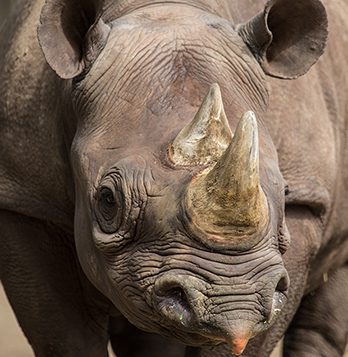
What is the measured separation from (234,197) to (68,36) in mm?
1226

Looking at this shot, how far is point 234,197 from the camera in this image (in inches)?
225

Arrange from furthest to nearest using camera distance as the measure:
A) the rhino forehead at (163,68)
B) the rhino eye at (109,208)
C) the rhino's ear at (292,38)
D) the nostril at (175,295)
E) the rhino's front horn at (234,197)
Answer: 1. the rhino's ear at (292,38)
2. the rhino forehead at (163,68)
3. the rhino eye at (109,208)
4. the nostril at (175,295)
5. the rhino's front horn at (234,197)

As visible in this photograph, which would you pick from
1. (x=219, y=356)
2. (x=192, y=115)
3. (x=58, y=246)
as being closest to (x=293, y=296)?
(x=219, y=356)

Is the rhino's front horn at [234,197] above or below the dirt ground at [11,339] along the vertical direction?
above

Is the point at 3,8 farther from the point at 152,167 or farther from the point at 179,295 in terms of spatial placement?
the point at 179,295

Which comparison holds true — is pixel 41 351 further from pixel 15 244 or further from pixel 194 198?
pixel 194 198

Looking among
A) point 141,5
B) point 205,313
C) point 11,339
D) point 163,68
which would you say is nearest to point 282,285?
point 205,313

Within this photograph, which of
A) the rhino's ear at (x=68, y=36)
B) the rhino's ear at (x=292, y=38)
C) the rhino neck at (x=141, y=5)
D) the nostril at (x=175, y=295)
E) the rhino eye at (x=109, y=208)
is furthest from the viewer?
the rhino neck at (x=141, y=5)

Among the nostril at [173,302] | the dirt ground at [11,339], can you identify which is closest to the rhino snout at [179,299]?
the nostril at [173,302]

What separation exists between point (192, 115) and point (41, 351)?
5.59 feet

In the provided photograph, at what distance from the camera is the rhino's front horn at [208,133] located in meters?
5.95

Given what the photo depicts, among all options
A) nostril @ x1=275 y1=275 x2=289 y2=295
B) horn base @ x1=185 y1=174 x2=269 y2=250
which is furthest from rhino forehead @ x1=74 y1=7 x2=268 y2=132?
nostril @ x1=275 y1=275 x2=289 y2=295

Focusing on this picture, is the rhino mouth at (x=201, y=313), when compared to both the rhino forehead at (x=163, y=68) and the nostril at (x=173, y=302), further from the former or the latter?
the rhino forehead at (x=163, y=68)

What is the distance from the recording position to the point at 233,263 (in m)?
5.75
